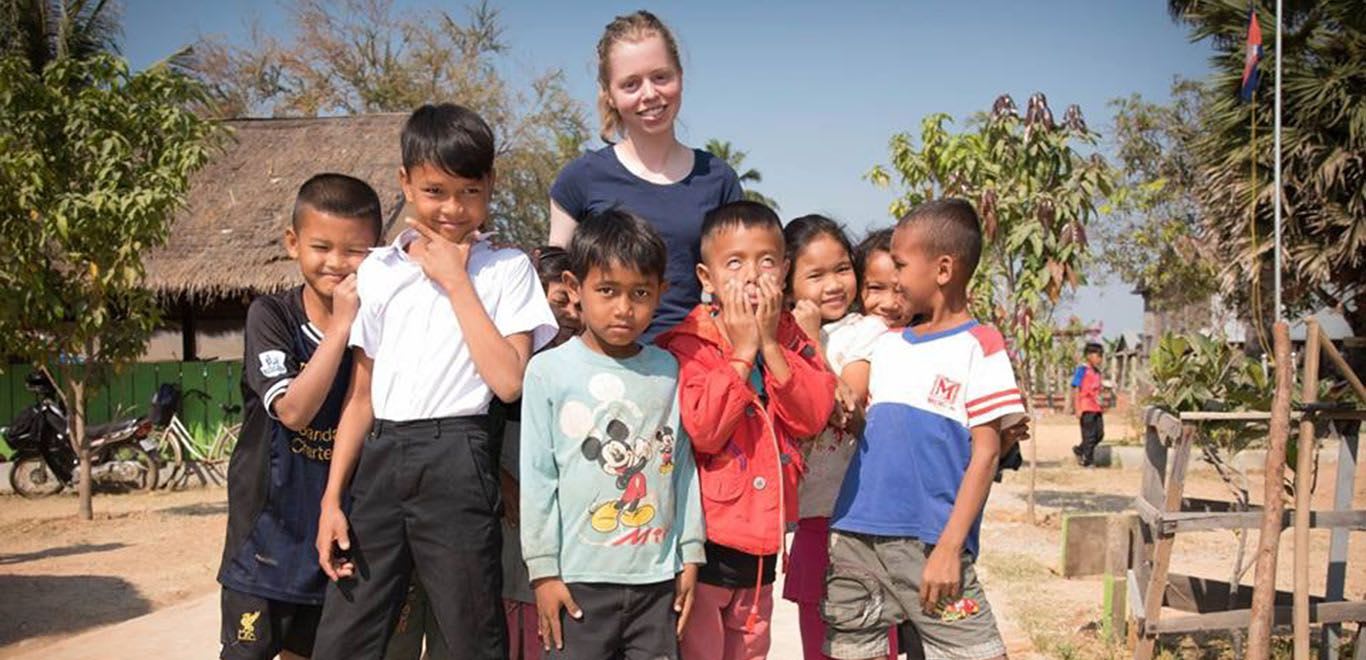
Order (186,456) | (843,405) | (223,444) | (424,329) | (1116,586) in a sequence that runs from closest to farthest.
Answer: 1. (424,329)
2. (843,405)
3. (1116,586)
4. (186,456)
5. (223,444)

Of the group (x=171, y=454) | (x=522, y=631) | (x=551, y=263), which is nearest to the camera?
(x=522, y=631)

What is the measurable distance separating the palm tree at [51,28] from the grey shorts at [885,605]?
12.8m

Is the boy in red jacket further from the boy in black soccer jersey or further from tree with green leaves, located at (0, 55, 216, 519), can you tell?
tree with green leaves, located at (0, 55, 216, 519)

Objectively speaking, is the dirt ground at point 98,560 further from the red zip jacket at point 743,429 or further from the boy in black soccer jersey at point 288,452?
the red zip jacket at point 743,429

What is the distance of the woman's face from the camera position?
9.57 feet

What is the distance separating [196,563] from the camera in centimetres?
770

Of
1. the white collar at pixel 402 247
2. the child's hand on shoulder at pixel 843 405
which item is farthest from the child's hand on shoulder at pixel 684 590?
the white collar at pixel 402 247

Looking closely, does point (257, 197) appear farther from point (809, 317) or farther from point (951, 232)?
point (951, 232)

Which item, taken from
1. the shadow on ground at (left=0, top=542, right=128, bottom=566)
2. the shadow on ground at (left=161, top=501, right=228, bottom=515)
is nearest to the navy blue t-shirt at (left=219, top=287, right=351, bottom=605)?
the shadow on ground at (left=0, top=542, right=128, bottom=566)

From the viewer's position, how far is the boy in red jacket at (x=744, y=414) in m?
2.49

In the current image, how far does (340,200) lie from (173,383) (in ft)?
39.3

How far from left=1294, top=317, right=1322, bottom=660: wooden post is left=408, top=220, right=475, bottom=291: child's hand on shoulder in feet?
9.55

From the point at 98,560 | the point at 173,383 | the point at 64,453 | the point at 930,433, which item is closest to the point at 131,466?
the point at 64,453

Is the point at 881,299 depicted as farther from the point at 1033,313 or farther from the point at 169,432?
the point at 169,432
